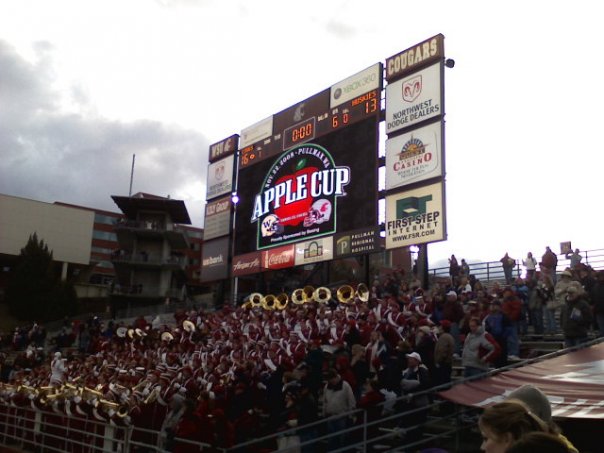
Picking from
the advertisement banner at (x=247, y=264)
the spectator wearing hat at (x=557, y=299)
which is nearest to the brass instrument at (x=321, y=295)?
the advertisement banner at (x=247, y=264)

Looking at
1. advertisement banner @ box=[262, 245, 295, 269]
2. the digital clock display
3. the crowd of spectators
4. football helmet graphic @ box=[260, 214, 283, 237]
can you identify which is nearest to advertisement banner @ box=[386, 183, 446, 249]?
the crowd of spectators

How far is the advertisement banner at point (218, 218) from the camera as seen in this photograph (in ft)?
91.5

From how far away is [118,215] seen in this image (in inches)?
3068

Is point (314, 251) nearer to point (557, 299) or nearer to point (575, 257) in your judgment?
point (575, 257)

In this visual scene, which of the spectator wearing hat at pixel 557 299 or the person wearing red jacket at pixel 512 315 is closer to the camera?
the person wearing red jacket at pixel 512 315

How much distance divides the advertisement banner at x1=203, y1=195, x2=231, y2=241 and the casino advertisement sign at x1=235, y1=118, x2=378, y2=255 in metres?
1.20

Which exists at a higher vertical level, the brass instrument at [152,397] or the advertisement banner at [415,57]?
the advertisement banner at [415,57]

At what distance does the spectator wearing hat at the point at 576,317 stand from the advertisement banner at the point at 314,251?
1166cm

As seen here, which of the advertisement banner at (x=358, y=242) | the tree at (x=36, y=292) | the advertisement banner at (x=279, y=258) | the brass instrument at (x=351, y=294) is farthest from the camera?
the tree at (x=36, y=292)

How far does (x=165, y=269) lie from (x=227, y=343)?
117 ft

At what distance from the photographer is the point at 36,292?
48.3 m

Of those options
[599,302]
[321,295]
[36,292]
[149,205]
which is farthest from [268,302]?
[36,292]

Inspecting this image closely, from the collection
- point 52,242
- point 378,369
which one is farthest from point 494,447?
point 52,242

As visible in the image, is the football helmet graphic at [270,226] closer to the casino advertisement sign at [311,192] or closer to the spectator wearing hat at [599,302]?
the casino advertisement sign at [311,192]
